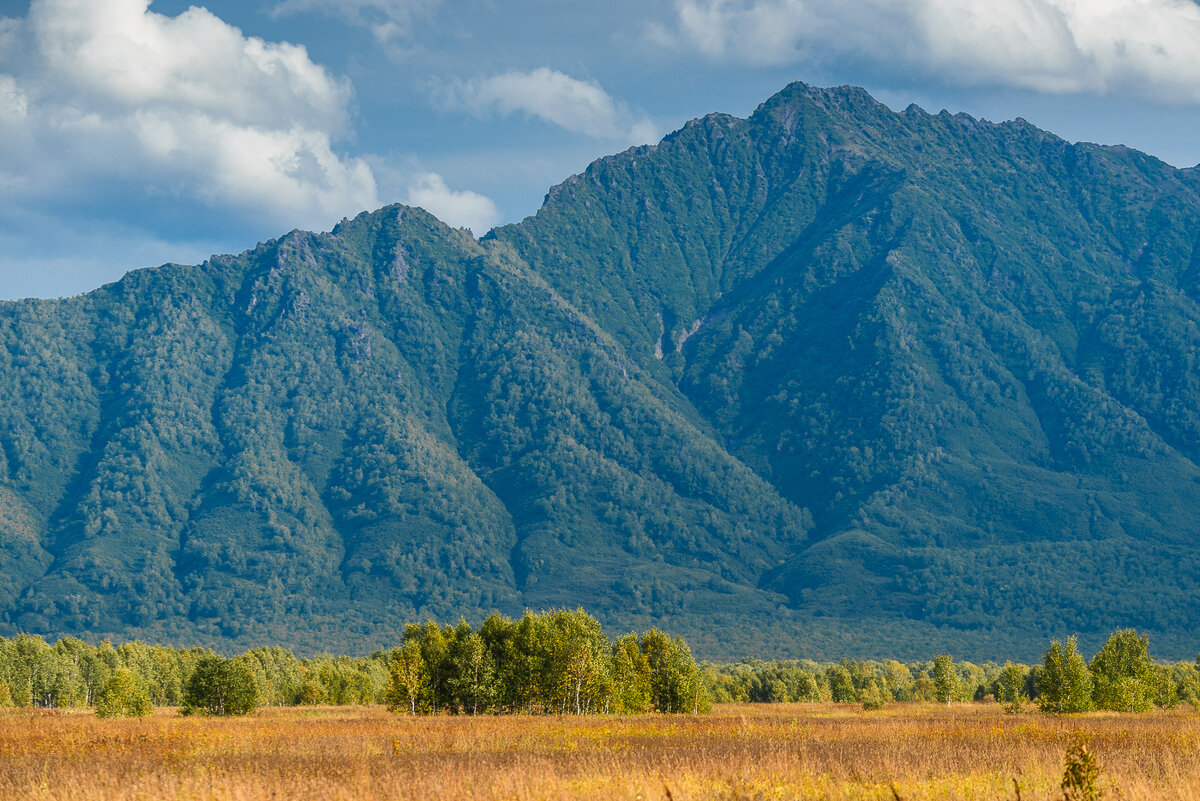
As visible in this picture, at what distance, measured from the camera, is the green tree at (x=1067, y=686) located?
106 m

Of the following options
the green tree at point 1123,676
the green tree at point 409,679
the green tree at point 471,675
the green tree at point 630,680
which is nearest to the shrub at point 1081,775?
the green tree at point 471,675

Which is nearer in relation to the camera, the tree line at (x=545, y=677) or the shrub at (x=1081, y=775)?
the shrub at (x=1081, y=775)

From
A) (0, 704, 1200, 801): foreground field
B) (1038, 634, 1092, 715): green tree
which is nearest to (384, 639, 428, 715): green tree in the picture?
(0, 704, 1200, 801): foreground field

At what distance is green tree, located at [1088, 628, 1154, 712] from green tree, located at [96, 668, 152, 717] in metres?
84.0

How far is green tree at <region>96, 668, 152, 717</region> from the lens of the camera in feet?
315

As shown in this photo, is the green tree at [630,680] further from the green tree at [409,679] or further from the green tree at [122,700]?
the green tree at [122,700]

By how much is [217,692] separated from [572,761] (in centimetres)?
6537

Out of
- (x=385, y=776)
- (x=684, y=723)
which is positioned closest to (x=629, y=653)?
(x=684, y=723)

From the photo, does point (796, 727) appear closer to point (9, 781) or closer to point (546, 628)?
point (546, 628)

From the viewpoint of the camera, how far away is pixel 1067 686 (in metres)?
107

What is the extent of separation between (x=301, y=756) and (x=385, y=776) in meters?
11.9

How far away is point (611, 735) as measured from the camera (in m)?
65.8

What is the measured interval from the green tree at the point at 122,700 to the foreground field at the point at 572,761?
72.6 ft

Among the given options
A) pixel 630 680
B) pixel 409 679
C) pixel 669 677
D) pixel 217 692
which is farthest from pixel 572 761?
pixel 669 677
